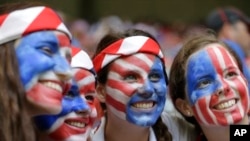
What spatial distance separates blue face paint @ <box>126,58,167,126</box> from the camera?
2387 millimetres

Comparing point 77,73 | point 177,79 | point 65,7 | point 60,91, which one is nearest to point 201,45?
point 177,79

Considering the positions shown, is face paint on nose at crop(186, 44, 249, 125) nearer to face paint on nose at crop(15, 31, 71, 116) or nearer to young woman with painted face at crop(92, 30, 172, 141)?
young woman with painted face at crop(92, 30, 172, 141)

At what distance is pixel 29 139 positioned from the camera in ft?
6.09

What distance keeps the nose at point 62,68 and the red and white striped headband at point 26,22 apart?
0.11 metres

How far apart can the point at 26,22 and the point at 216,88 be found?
93 cm

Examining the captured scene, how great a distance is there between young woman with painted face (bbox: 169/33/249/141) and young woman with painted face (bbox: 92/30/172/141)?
146 mm

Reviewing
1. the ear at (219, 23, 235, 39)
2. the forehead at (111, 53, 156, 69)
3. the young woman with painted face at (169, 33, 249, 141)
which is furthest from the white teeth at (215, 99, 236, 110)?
the ear at (219, 23, 235, 39)

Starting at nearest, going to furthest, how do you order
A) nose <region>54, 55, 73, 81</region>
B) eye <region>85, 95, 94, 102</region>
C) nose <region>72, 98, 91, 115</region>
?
nose <region>54, 55, 73, 81</region> < nose <region>72, 98, 91, 115</region> < eye <region>85, 95, 94, 102</region>

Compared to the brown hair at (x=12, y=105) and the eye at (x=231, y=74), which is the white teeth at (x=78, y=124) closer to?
the brown hair at (x=12, y=105)

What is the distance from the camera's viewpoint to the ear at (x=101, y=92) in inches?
97.9

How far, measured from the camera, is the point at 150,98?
239 cm

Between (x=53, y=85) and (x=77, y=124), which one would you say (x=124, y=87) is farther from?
(x=53, y=85)

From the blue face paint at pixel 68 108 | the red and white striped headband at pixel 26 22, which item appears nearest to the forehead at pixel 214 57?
the blue face paint at pixel 68 108

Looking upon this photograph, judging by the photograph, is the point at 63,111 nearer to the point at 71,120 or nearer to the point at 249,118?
the point at 71,120
